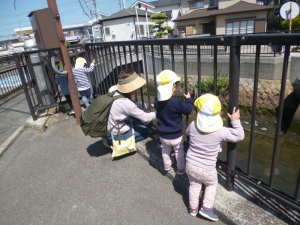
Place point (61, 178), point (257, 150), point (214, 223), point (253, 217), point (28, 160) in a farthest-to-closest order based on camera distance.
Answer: point (257, 150), point (28, 160), point (61, 178), point (214, 223), point (253, 217)

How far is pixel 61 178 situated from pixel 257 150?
8.84 m

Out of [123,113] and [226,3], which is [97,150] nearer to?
[123,113]

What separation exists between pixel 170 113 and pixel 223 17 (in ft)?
79.7

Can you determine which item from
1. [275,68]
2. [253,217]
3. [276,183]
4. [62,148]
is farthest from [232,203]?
[275,68]

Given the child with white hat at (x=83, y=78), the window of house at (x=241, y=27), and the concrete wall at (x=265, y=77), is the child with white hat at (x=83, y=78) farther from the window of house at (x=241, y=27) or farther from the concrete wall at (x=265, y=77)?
the window of house at (x=241, y=27)

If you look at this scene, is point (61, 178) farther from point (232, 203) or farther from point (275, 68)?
point (275, 68)

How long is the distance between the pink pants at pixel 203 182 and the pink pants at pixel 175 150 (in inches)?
16.0

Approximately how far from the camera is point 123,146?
2.96 metres

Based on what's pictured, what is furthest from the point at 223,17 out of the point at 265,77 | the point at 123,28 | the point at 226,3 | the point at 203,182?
the point at 203,182

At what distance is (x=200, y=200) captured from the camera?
85.7 inches

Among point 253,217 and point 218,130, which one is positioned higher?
point 218,130

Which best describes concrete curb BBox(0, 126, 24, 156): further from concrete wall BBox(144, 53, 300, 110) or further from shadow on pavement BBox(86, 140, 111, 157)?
concrete wall BBox(144, 53, 300, 110)

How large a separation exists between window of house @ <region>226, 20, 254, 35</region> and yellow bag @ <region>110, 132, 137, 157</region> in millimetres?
22810

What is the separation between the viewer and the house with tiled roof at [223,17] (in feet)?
71.0
